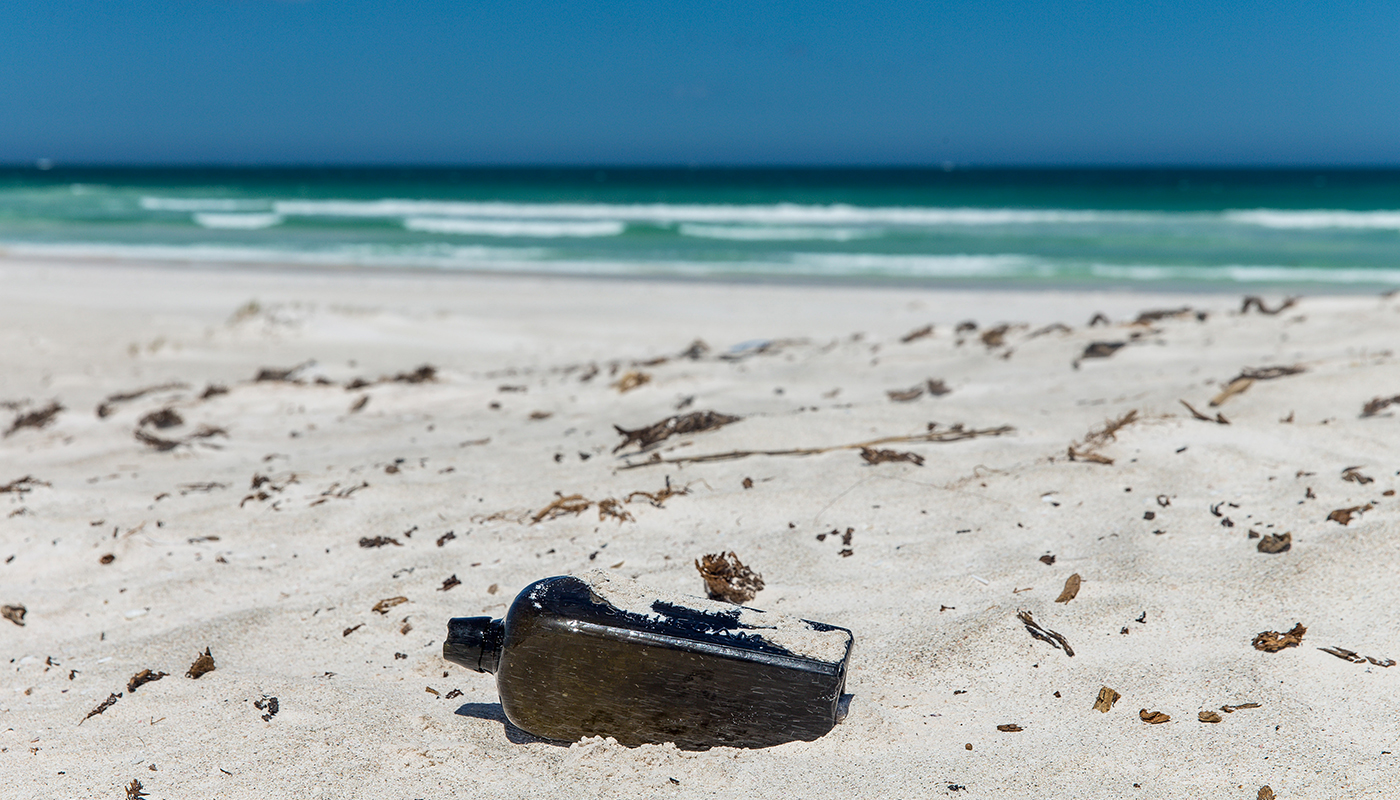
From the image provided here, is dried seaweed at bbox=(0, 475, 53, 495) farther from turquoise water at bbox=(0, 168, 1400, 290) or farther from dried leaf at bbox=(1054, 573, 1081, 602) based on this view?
turquoise water at bbox=(0, 168, 1400, 290)

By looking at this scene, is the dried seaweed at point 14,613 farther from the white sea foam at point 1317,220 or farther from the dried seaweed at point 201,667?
the white sea foam at point 1317,220

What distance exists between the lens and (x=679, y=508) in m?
2.85

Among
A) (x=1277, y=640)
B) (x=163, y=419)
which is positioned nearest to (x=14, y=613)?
(x=163, y=419)

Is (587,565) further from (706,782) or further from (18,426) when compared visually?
(18,426)

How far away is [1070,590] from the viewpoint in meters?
2.18

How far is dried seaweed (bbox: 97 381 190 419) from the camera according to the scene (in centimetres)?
502

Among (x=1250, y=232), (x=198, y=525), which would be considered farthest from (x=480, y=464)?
(x=1250, y=232)

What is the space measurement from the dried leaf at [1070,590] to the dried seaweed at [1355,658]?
475mm

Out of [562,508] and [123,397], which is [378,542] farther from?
[123,397]

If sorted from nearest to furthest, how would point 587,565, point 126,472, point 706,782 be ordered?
point 706,782, point 587,565, point 126,472

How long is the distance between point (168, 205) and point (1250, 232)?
107 feet

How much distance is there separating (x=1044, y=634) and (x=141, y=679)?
6.35 feet

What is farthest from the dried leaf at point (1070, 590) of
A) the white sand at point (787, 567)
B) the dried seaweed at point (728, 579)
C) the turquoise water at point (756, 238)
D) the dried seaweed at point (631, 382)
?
the turquoise water at point (756, 238)

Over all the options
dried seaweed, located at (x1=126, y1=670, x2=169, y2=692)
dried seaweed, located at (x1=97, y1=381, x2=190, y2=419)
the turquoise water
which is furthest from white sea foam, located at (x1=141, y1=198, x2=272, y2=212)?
dried seaweed, located at (x1=126, y1=670, x2=169, y2=692)
